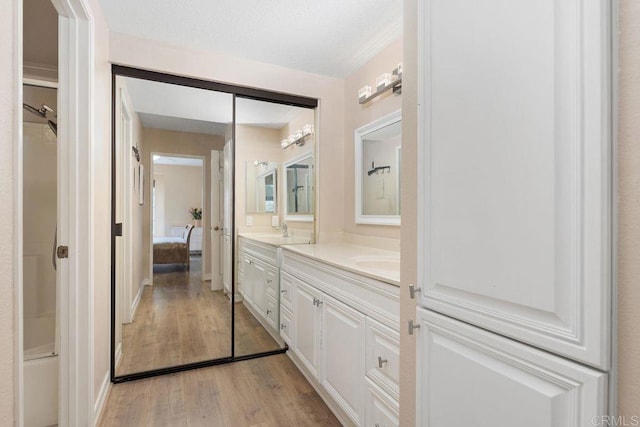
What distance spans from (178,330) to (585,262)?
2.71 meters

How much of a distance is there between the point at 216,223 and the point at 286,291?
0.86 metres

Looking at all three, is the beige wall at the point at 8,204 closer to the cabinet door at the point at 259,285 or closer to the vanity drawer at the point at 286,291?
the vanity drawer at the point at 286,291

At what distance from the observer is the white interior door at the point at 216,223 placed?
264 cm

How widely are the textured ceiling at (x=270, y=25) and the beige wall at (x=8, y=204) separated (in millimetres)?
1308

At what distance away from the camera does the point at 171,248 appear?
264 centimetres

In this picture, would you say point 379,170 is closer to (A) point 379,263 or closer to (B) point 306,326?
(A) point 379,263

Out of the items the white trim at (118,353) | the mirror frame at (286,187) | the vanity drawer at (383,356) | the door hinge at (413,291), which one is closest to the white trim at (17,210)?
the door hinge at (413,291)

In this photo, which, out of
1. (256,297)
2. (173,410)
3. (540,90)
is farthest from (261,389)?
(540,90)

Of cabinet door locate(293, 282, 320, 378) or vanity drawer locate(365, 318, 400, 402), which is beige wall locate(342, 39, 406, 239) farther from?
vanity drawer locate(365, 318, 400, 402)

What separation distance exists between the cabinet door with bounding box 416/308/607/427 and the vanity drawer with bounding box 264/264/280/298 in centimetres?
179

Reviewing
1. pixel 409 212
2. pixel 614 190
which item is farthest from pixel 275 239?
pixel 614 190

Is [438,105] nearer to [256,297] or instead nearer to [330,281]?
[330,281]

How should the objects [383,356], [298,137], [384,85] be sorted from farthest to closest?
[298,137], [384,85], [383,356]

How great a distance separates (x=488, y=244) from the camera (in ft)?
2.39
